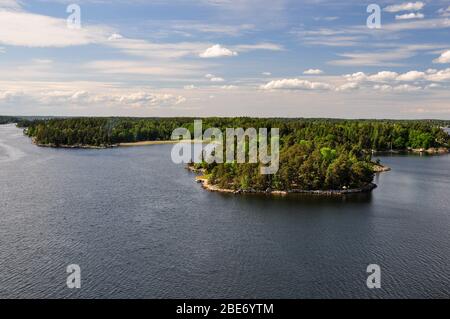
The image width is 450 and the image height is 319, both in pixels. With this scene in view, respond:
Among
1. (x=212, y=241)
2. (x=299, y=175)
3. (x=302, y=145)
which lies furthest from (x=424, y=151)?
(x=212, y=241)

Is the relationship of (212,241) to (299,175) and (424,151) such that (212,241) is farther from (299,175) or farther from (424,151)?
(424,151)

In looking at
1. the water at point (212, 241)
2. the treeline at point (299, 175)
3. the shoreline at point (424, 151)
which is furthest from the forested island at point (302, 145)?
the water at point (212, 241)

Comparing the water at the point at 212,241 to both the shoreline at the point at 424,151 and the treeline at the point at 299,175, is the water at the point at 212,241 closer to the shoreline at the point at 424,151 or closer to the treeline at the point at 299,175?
the treeline at the point at 299,175

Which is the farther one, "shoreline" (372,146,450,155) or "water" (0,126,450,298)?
"shoreline" (372,146,450,155)

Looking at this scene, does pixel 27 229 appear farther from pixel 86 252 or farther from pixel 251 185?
pixel 251 185

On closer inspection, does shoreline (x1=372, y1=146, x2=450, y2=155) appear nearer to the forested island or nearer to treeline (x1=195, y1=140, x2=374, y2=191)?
the forested island

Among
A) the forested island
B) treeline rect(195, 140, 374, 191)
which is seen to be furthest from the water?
the forested island

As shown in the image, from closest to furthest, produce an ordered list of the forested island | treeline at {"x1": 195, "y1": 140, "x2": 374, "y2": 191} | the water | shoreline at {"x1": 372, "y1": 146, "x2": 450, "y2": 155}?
the water
treeline at {"x1": 195, "y1": 140, "x2": 374, "y2": 191}
the forested island
shoreline at {"x1": 372, "y1": 146, "x2": 450, "y2": 155}
